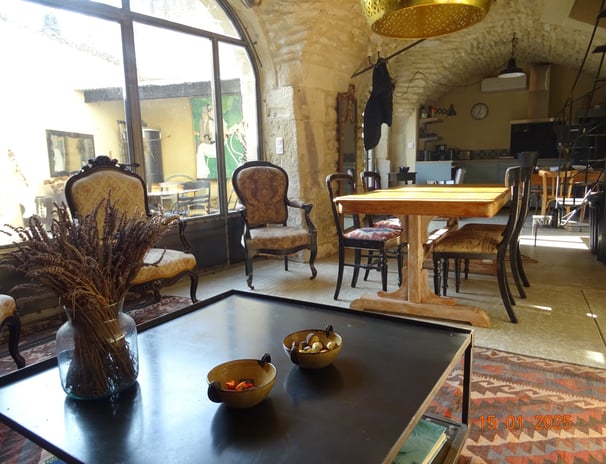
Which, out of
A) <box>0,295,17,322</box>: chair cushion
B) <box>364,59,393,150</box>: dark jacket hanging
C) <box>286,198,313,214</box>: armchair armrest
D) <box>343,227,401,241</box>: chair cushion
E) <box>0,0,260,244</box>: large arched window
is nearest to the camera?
<box>0,295,17,322</box>: chair cushion

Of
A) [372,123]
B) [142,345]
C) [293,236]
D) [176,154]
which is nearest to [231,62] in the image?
[176,154]

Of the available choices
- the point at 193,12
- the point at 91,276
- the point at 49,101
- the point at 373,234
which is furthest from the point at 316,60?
the point at 91,276

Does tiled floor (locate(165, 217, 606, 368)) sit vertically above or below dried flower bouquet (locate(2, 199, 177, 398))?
below

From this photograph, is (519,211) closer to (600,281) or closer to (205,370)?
(600,281)

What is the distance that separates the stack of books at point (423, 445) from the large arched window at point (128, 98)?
2868 mm

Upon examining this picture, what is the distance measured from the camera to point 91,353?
3.71ft

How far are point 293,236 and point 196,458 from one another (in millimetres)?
2803

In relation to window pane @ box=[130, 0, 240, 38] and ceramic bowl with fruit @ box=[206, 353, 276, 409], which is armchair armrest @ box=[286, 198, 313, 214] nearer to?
window pane @ box=[130, 0, 240, 38]

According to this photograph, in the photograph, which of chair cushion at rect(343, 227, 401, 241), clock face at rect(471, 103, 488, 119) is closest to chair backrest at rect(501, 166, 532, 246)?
chair cushion at rect(343, 227, 401, 241)

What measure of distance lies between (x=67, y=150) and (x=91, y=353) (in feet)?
8.37

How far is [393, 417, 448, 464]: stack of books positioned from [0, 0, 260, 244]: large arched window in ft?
9.41

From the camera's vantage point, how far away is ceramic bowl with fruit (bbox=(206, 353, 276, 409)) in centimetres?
103

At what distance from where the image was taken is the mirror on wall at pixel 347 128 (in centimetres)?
499

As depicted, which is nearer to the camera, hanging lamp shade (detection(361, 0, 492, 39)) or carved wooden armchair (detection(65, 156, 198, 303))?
hanging lamp shade (detection(361, 0, 492, 39))
